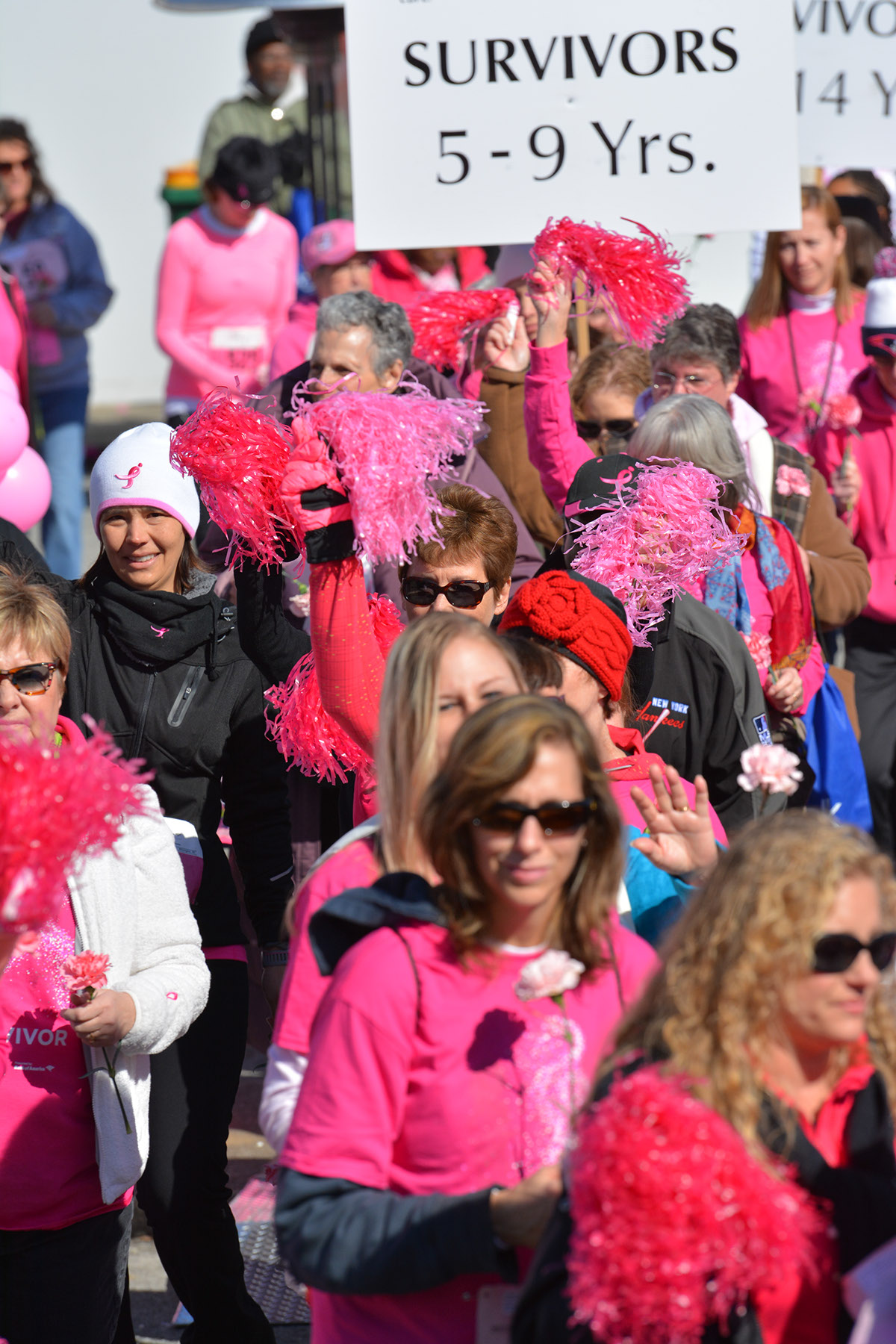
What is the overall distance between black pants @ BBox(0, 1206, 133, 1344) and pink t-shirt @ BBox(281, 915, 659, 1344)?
3.41 feet

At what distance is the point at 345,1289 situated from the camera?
189cm

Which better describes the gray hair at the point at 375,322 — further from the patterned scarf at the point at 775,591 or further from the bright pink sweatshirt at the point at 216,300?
the bright pink sweatshirt at the point at 216,300

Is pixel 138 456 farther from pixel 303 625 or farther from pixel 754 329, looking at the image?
pixel 754 329

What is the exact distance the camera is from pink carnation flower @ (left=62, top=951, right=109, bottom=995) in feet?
8.98

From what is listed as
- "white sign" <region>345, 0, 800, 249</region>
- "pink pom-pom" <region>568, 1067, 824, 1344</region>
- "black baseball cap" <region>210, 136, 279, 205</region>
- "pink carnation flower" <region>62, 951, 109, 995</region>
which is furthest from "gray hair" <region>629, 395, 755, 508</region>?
"black baseball cap" <region>210, 136, 279, 205</region>

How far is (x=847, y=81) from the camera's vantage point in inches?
213

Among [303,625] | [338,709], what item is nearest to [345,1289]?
[338,709]

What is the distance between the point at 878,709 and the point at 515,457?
164 cm

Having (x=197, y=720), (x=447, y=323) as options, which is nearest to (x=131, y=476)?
(x=197, y=720)

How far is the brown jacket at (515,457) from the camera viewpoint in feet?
15.1

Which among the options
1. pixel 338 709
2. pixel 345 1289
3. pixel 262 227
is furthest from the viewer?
pixel 262 227

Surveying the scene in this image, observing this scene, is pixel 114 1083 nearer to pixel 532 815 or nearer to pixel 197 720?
pixel 197 720

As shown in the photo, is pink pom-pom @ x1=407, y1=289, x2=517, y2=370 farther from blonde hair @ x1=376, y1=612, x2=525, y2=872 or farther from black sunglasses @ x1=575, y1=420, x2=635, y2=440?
blonde hair @ x1=376, y1=612, x2=525, y2=872

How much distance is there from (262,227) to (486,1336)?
7070mm
